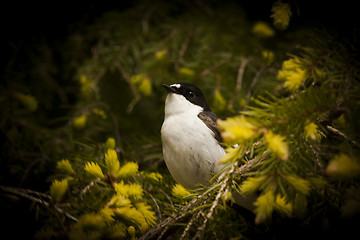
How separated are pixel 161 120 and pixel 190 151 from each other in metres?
1.02

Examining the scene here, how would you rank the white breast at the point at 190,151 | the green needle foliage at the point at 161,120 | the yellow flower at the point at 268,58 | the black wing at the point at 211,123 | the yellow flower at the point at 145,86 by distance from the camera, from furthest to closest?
the yellow flower at the point at 145,86 → the yellow flower at the point at 268,58 → the black wing at the point at 211,123 → the white breast at the point at 190,151 → the green needle foliage at the point at 161,120

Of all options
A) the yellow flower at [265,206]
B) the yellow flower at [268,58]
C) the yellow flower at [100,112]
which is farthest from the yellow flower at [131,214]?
the yellow flower at [268,58]

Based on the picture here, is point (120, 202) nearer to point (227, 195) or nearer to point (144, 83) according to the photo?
point (227, 195)

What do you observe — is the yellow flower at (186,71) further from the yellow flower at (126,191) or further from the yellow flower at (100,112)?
the yellow flower at (126,191)

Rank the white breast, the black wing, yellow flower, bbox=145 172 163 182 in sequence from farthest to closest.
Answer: the black wing < the white breast < yellow flower, bbox=145 172 163 182

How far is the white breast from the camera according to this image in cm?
169

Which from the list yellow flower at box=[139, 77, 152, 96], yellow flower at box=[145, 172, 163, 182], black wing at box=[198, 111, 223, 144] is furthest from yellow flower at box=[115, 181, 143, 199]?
yellow flower at box=[139, 77, 152, 96]

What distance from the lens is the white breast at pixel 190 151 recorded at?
5.56 ft

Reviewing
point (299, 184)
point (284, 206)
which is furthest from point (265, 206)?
point (284, 206)

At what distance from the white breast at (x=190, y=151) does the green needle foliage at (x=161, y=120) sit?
0.38ft

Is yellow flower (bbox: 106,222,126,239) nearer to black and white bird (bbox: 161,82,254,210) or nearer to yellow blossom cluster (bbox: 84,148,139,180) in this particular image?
yellow blossom cluster (bbox: 84,148,139,180)

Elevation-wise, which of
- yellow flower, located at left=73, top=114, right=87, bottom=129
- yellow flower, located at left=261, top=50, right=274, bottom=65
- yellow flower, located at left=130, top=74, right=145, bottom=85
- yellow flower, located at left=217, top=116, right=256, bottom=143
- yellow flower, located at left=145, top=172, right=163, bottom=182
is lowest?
yellow flower, located at left=145, top=172, right=163, bottom=182

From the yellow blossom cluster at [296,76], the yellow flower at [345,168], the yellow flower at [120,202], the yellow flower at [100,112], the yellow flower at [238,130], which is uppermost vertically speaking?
the yellow blossom cluster at [296,76]

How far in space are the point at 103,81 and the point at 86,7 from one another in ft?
3.35
